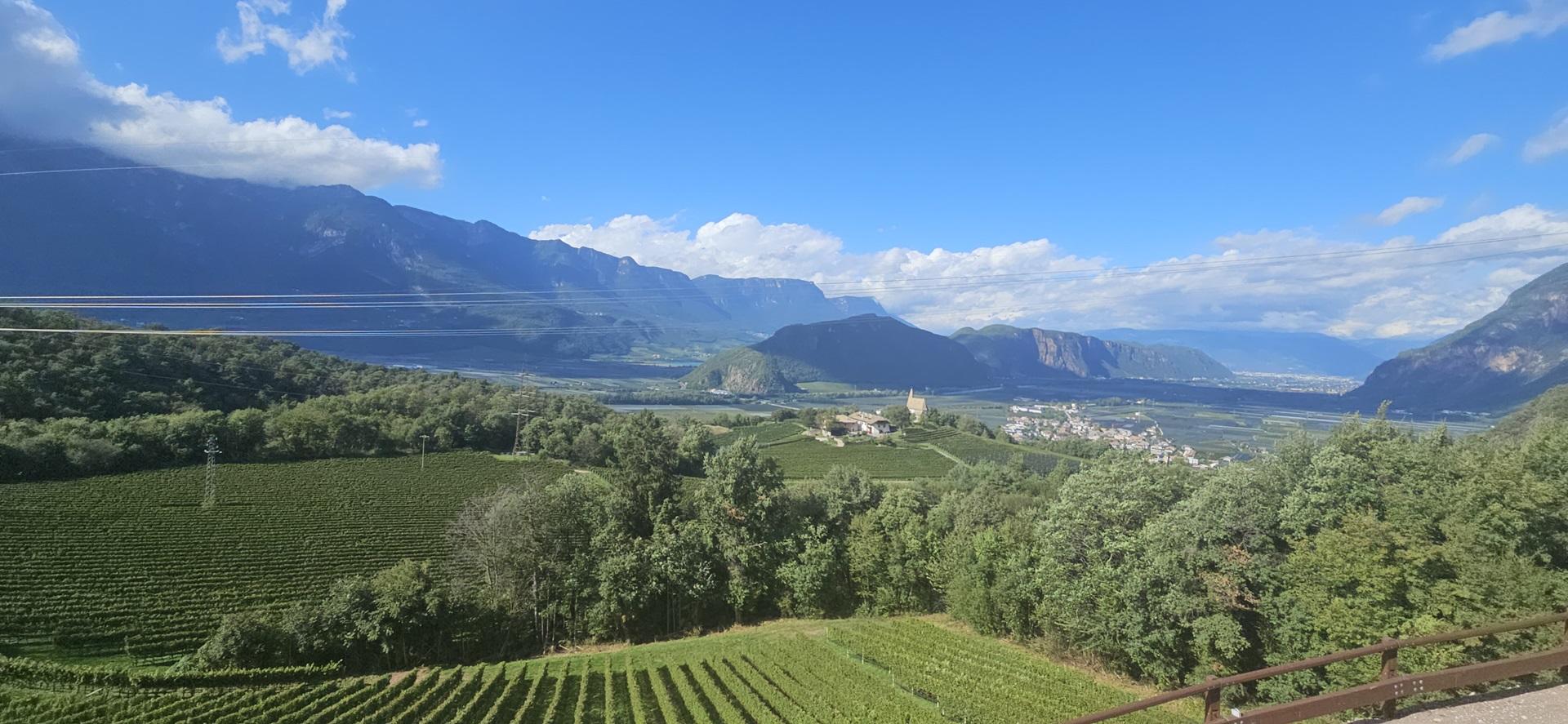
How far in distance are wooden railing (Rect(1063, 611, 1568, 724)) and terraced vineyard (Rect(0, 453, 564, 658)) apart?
128ft

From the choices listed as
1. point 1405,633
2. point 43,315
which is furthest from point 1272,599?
point 43,315

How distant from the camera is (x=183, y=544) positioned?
123 ft

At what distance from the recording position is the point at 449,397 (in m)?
81.5

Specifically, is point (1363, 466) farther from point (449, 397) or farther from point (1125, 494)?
point (449, 397)

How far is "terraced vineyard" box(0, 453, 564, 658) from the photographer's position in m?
28.1

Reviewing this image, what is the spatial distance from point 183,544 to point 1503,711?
53.4 m

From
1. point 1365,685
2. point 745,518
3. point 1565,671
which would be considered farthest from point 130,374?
point 1565,671

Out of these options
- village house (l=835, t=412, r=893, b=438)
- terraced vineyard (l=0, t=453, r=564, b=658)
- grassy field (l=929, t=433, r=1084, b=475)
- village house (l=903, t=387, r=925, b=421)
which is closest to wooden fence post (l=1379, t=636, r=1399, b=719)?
terraced vineyard (l=0, t=453, r=564, b=658)

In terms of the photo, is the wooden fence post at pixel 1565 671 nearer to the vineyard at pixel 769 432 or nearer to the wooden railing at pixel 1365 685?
the wooden railing at pixel 1365 685

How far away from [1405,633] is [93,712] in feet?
124

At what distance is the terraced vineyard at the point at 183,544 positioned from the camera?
92.2ft

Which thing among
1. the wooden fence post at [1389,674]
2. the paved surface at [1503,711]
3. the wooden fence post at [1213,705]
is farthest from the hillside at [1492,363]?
the wooden fence post at [1213,705]

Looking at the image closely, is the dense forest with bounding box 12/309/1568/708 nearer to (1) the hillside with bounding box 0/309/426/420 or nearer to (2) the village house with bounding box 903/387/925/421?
(1) the hillside with bounding box 0/309/426/420

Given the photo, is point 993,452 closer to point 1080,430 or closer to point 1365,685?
point 1080,430
